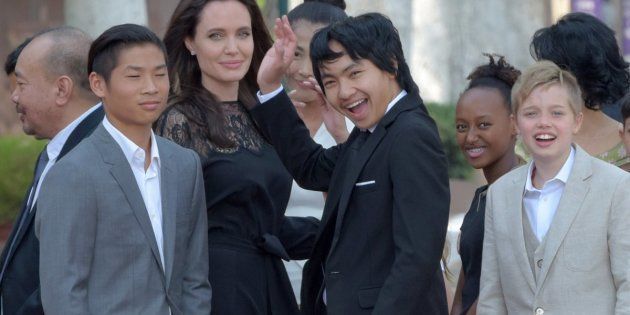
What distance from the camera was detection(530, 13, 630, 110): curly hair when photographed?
203 inches

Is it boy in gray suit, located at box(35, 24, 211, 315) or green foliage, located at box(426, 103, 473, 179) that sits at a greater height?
boy in gray suit, located at box(35, 24, 211, 315)

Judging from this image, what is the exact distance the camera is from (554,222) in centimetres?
446

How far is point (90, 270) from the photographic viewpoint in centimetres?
447

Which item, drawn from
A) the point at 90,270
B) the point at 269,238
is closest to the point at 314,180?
the point at 269,238

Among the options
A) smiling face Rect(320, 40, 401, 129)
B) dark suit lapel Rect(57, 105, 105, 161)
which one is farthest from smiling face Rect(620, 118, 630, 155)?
dark suit lapel Rect(57, 105, 105, 161)

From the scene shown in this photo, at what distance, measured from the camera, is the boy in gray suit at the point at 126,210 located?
4.43 metres

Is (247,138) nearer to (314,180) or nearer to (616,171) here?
(314,180)

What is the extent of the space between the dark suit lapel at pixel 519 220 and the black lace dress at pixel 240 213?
1.08 m

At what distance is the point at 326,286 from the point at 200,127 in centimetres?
93

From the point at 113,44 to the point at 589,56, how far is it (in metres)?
1.86

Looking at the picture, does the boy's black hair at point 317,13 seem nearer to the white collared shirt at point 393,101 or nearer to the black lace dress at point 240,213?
the black lace dress at point 240,213

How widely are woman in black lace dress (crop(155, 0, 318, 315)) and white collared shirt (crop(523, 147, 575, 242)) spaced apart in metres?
1.14

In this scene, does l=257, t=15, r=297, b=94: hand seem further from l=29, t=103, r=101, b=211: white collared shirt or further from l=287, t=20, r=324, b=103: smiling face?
l=287, t=20, r=324, b=103: smiling face

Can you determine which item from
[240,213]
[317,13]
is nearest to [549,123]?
[240,213]
